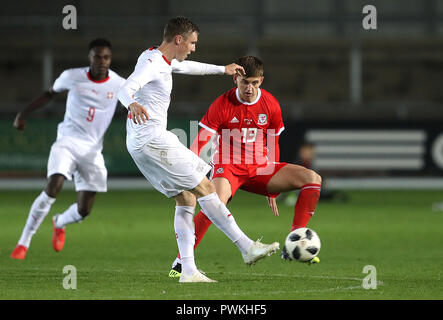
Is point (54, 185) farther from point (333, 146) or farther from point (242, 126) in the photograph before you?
point (333, 146)

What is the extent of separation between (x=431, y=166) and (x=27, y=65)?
39.7 ft

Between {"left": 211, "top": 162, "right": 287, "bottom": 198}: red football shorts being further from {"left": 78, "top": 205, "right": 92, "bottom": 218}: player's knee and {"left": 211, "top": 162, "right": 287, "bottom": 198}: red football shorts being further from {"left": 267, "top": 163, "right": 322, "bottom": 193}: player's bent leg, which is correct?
{"left": 78, "top": 205, "right": 92, "bottom": 218}: player's knee

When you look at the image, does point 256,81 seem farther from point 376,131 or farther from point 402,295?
point 376,131

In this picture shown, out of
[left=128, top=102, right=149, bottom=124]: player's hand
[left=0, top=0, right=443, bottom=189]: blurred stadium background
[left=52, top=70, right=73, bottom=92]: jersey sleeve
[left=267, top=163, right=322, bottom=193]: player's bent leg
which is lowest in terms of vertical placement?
[left=128, top=102, right=149, bottom=124]: player's hand

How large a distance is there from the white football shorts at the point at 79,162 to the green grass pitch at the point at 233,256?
0.80 metres

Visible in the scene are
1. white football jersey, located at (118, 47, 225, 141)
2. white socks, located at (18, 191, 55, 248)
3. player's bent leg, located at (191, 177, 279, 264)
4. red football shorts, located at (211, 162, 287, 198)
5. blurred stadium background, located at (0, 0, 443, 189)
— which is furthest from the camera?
blurred stadium background, located at (0, 0, 443, 189)

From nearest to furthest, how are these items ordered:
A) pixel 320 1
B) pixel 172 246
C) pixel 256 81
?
pixel 256 81, pixel 172 246, pixel 320 1

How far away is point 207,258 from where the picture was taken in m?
10.2

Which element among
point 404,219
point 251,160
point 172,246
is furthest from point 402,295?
point 404,219

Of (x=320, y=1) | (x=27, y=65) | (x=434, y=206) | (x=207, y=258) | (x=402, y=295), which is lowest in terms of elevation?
(x=402, y=295)

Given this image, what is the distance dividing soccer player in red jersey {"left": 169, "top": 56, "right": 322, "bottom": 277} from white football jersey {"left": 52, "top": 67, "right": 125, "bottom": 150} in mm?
2056

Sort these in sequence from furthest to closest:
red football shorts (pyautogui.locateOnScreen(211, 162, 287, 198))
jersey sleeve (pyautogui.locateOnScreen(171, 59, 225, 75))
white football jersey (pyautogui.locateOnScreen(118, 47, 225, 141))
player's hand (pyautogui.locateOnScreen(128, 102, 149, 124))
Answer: red football shorts (pyautogui.locateOnScreen(211, 162, 287, 198)), jersey sleeve (pyautogui.locateOnScreen(171, 59, 225, 75)), white football jersey (pyautogui.locateOnScreen(118, 47, 225, 141)), player's hand (pyautogui.locateOnScreen(128, 102, 149, 124))

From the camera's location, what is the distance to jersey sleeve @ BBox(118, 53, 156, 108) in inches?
279

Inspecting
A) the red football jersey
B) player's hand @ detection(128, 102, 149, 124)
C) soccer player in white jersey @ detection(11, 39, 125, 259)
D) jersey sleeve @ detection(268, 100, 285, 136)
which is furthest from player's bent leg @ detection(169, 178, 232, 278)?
soccer player in white jersey @ detection(11, 39, 125, 259)
